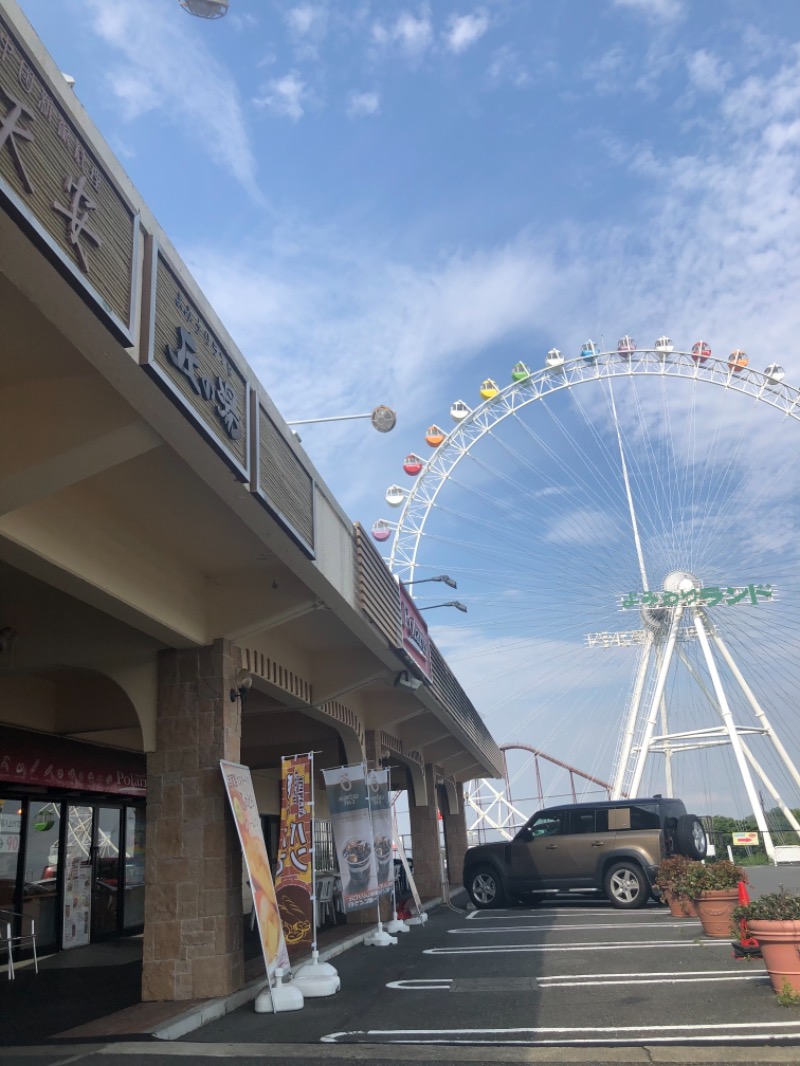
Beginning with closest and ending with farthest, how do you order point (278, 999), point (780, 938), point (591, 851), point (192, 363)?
1. point (192, 363)
2. point (780, 938)
3. point (278, 999)
4. point (591, 851)

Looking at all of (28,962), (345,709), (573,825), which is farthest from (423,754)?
(28,962)

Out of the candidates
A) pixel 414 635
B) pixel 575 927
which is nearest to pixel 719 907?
pixel 575 927

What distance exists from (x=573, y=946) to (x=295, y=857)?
11.7ft

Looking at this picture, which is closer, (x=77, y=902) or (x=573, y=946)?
(x=573, y=946)

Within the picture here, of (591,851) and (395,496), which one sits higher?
(395,496)

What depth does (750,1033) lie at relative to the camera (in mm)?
5043

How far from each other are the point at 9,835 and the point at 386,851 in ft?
15.2

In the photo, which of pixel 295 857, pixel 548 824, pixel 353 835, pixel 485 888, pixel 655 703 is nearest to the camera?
pixel 295 857

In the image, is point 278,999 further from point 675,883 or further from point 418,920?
point 418,920

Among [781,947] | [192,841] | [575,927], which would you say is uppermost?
[192,841]

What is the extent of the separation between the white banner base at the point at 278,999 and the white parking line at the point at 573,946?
3.10 m

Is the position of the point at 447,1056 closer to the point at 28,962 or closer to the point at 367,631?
the point at 367,631

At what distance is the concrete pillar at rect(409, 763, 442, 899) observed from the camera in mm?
17734

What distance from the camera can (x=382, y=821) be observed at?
1059cm
